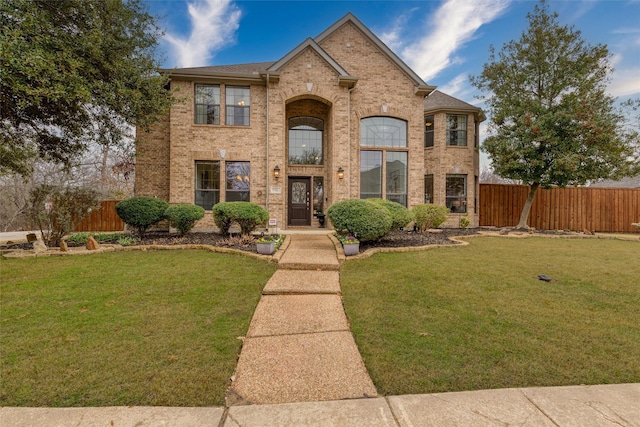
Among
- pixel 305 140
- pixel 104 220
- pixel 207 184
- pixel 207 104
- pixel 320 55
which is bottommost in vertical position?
pixel 104 220

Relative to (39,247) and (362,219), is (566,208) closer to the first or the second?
(362,219)

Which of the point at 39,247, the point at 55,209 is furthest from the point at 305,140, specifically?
the point at 39,247

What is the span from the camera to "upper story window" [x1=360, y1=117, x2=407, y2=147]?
37.9 ft

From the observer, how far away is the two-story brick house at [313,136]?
10508 mm

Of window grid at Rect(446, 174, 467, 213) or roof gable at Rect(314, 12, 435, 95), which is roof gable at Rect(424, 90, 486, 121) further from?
window grid at Rect(446, 174, 467, 213)

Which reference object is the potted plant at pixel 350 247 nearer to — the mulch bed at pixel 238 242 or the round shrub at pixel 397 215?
the mulch bed at pixel 238 242

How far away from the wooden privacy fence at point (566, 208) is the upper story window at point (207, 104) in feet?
42.2

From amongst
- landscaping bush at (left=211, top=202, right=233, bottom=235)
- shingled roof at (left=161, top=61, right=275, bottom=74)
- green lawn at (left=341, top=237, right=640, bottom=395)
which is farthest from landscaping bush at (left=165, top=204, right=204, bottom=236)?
shingled roof at (left=161, top=61, right=275, bottom=74)

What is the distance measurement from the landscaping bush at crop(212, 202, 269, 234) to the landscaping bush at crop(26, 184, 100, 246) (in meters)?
3.87

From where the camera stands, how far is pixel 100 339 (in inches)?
110

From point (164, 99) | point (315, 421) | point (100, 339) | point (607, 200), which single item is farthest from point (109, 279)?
point (607, 200)

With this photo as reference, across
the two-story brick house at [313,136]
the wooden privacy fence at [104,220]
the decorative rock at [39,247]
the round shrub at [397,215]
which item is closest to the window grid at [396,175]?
the two-story brick house at [313,136]

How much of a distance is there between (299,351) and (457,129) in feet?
44.7

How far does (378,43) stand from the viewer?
11.5m
